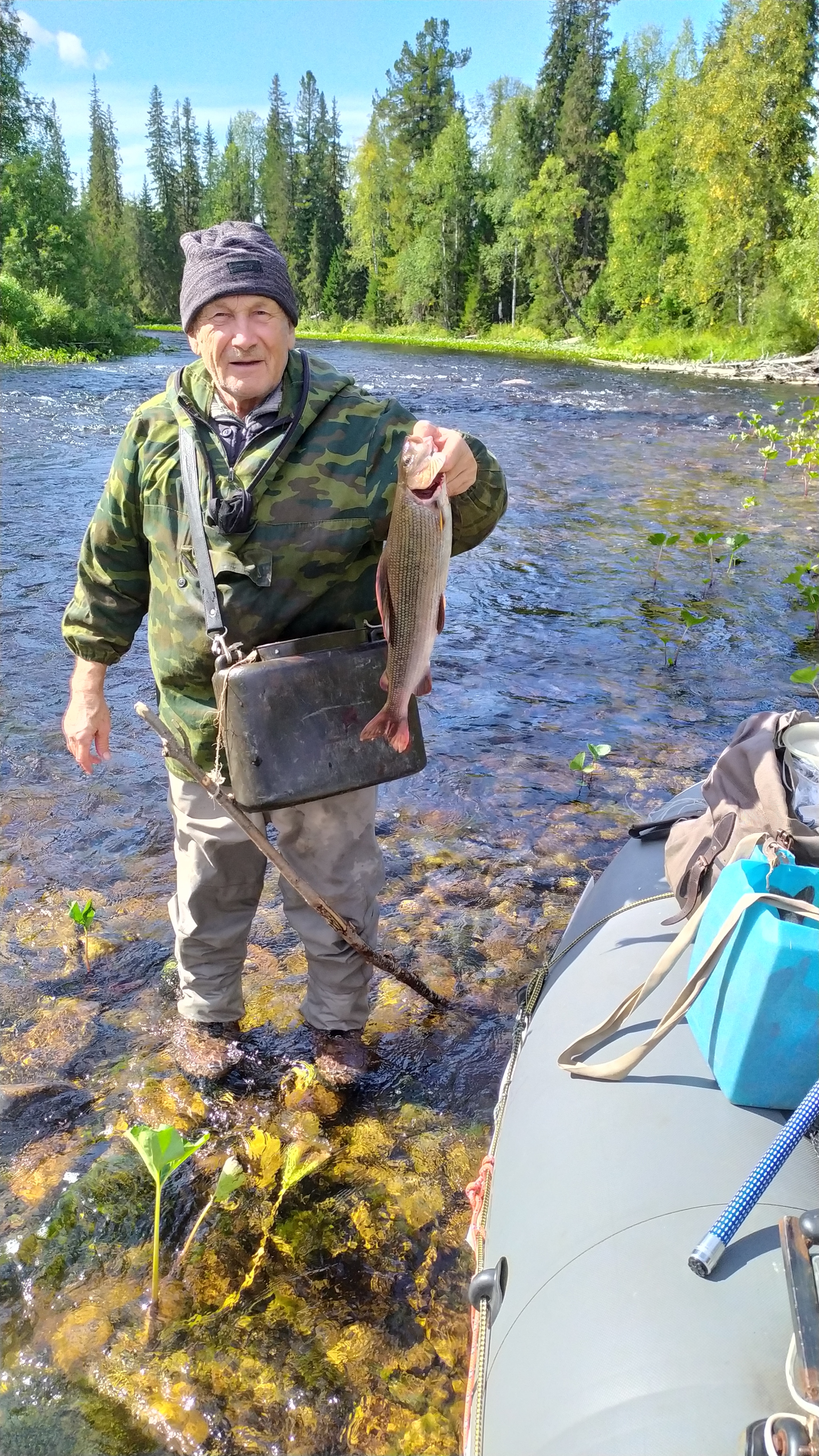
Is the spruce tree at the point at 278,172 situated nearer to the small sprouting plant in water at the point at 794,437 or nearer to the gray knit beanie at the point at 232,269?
the small sprouting plant in water at the point at 794,437

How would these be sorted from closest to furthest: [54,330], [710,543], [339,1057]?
[339,1057]
[710,543]
[54,330]

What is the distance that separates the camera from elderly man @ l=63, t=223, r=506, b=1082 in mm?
2709

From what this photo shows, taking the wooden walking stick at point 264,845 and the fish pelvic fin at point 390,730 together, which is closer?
the fish pelvic fin at point 390,730

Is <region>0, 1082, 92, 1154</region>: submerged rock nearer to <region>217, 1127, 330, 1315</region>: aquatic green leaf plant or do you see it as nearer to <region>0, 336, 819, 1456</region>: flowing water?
<region>0, 336, 819, 1456</region>: flowing water

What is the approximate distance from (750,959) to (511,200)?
6637 cm

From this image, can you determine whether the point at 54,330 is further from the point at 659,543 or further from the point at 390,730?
the point at 390,730

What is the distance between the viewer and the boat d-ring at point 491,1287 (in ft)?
6.65

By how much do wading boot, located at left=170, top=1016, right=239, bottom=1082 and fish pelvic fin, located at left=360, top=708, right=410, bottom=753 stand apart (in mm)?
1373

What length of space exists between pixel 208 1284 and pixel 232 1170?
342 mm

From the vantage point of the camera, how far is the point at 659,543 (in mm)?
8977

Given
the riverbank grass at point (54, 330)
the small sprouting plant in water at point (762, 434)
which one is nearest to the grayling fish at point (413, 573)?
the small sprouting plant in water at point (762, 434)

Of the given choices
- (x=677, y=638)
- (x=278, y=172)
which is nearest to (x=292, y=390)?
(x=677, y=638)

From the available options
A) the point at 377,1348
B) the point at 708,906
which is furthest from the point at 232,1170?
the point at 708,906

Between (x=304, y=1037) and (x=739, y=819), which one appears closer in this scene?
(x=739, y=819)
